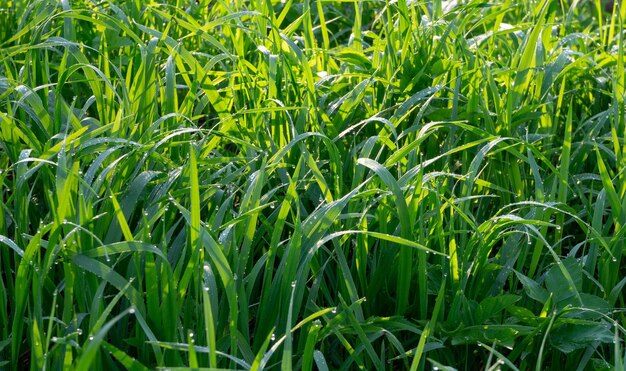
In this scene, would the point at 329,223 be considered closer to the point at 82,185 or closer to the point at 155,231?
the point at 155,231

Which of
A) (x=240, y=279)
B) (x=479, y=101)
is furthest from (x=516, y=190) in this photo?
(x=240, y=279)

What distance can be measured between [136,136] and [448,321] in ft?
2.24

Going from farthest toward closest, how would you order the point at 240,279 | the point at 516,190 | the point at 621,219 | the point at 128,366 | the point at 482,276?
the point at 516,190
the point at 621,219
the point at 482,276
the point at 240,279
the point at 128,366

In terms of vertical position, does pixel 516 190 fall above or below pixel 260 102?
below

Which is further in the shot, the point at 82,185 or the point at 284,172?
the point at 284,172

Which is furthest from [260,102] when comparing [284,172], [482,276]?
[482,276]

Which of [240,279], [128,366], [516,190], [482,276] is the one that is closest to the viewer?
[128,366]

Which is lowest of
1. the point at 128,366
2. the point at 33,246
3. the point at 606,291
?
the point at 606,291

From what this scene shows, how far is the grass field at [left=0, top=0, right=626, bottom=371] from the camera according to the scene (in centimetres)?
138

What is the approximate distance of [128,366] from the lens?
48.4 inches

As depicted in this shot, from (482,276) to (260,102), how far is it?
60 centimetres

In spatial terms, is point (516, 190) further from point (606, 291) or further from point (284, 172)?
point (284, 172)

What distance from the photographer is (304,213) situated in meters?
1.71

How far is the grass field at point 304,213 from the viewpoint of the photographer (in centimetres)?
138
